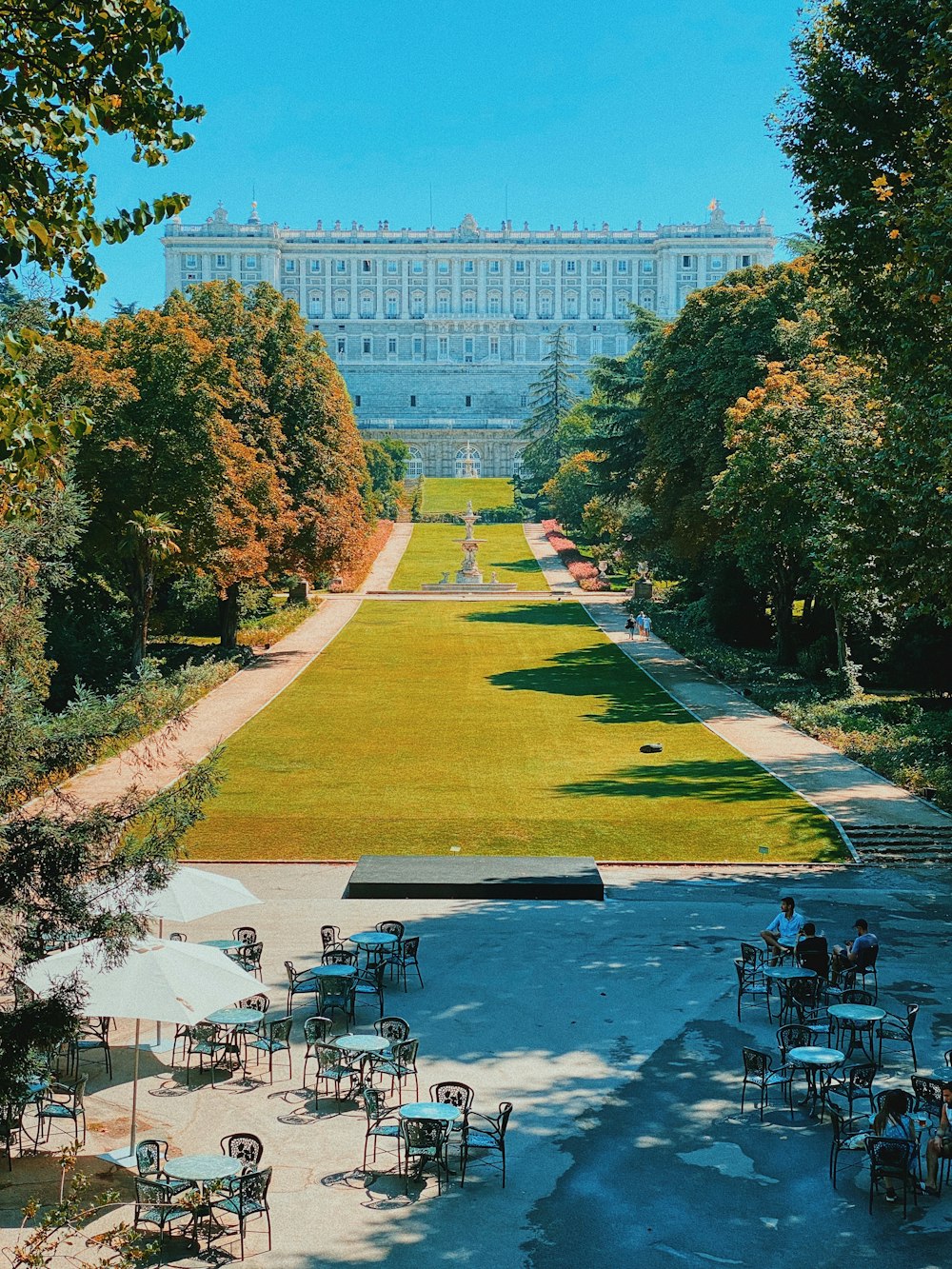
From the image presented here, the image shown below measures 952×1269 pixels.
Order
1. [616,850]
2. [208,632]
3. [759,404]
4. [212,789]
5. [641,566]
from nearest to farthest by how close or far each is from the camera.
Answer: [212,789]
[616,850]
[759,404]
[208,632]
[641,566]

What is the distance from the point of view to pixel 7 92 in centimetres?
905

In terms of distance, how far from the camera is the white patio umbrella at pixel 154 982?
38.1 ft

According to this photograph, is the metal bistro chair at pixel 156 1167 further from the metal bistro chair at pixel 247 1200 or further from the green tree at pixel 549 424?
the green tree at pixel 549 424

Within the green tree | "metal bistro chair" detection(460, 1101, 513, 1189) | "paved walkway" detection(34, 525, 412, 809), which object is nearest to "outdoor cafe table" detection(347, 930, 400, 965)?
"paved walkway" detection(34, 525, 412, 809)

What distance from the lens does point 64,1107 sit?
1207 cm

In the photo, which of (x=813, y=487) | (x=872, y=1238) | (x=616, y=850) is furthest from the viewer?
(x=616, y=850)

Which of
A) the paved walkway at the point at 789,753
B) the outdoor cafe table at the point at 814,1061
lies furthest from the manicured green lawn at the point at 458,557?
the outdoor cafe table at the point at 814,1061

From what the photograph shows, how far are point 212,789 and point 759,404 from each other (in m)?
31.0

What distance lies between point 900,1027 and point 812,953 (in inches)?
59.7

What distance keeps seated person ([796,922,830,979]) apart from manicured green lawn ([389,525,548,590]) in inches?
1889

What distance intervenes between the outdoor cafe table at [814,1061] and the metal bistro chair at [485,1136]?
9.45ft

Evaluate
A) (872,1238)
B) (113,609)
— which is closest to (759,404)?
(113,609)

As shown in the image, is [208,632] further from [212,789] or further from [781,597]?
[212,789]

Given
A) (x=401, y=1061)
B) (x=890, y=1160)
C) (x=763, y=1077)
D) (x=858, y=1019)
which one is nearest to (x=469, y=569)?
(x=858, y=1019)
